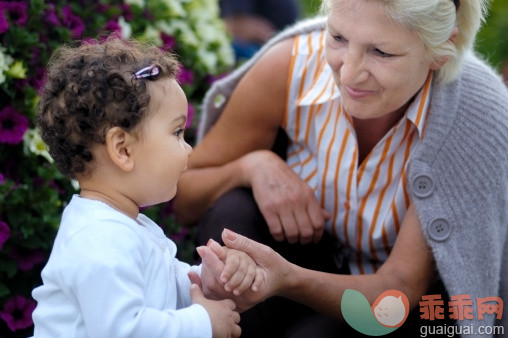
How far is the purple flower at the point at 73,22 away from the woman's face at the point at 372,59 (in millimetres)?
965

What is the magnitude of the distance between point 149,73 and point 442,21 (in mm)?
870

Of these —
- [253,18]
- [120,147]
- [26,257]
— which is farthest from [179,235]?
[253,18]

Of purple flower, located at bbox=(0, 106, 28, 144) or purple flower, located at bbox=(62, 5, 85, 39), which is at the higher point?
purple flower, located at bbox=(62, 5, 85, 39)

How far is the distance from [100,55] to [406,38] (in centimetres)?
85

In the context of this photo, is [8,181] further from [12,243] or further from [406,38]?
[406,38]

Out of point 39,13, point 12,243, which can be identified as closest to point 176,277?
point 12,243

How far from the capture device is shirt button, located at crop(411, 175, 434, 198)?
7.80ft

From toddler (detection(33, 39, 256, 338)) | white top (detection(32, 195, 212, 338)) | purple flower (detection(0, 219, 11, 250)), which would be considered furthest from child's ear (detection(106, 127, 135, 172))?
purple flower (detection(0, 219, 11, 250))

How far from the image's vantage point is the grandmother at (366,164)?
227 cm

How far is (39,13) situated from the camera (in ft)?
8.84

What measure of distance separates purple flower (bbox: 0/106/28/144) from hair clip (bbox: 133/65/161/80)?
2.60ft

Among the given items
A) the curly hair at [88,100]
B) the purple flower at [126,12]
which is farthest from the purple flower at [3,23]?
the purple flower at [126,12]

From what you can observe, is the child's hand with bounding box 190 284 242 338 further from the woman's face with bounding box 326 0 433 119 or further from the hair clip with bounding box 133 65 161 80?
the woman's face with bounding box 326 0 433 119

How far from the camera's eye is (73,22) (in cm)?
288
